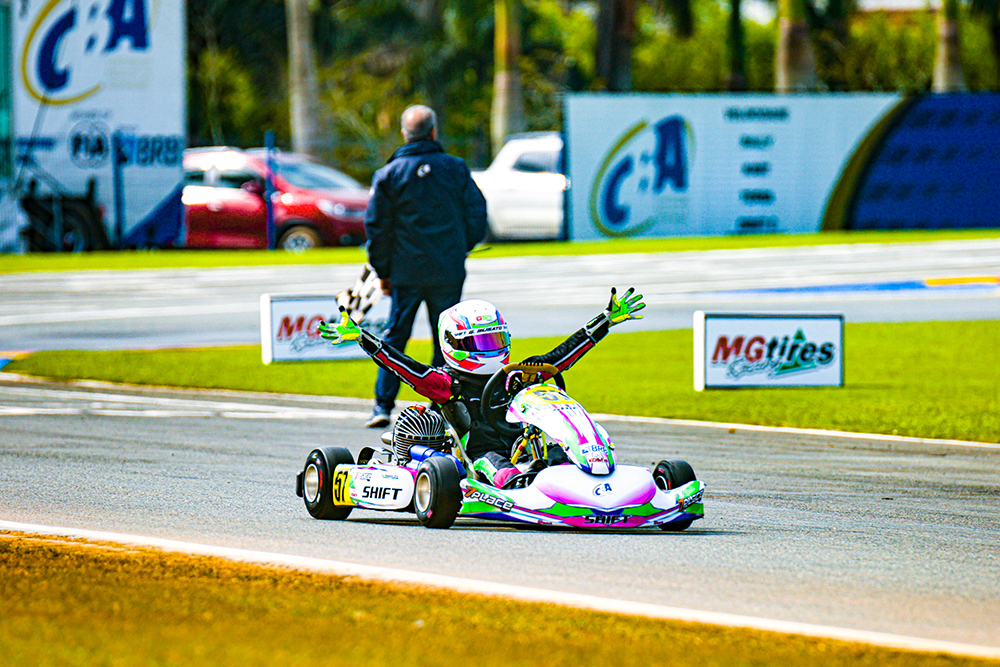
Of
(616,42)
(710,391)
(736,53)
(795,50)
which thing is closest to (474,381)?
(710,391)

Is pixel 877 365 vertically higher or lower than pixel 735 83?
lower

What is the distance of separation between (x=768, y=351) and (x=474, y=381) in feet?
18.4

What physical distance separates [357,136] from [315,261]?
32.4 meters

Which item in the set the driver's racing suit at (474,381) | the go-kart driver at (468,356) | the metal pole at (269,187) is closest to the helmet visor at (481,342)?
the go-kart driver at (468,356)

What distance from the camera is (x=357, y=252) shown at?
1079 inches

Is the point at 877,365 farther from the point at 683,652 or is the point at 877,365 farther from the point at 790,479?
the point at 683,652

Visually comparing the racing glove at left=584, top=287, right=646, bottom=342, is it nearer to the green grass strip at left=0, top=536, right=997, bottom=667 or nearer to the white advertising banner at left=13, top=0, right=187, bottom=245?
the green grass strip at left=0, top=536, right=997, bottom=667

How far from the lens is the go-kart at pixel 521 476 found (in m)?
6.62

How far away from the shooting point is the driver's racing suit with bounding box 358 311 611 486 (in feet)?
23.4

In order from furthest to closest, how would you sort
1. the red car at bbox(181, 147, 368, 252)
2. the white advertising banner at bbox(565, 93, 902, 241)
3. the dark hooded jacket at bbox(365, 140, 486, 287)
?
the white advertising banner at bbox(565, 93, 902, 241), the red car at bbox(181, 147, 368, 252), the dark hooded jacket at bbox(365, 140, 486, 287)

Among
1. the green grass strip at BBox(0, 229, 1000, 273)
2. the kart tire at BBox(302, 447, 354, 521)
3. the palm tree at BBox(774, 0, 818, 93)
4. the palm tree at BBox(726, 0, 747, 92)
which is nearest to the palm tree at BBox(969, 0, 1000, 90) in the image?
the palm tree at BBox(726, 0, 747, 92)

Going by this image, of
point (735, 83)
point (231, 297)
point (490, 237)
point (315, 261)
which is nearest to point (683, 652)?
point (231, 297)

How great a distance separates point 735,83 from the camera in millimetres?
48750

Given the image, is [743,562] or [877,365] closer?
[743,562]
